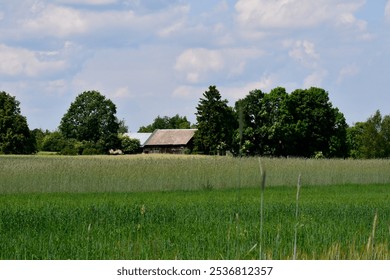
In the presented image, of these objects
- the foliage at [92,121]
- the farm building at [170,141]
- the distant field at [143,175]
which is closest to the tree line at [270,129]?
the foliage at [92,121]

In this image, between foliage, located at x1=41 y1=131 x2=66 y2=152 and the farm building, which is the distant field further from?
the farm building

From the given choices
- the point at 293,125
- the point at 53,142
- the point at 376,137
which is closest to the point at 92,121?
the point at 53,142

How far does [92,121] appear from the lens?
9512 cm

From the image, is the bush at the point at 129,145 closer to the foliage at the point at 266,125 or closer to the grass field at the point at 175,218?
the foliage at the point at 266,125

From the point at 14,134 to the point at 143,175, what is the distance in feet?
157

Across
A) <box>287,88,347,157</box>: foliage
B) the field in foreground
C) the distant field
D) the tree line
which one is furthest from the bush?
the field in foreground

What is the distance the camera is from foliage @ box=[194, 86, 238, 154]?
77.6m

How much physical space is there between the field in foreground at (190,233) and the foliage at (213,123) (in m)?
57.9

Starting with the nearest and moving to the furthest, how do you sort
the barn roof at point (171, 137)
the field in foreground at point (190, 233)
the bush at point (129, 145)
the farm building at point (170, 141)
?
the field in foreground at point (190, 233) < the bush at point (129, 145) < the farm building at point (170, 141) < the barn roof at point (171, 137)

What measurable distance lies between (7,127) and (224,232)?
68366mm

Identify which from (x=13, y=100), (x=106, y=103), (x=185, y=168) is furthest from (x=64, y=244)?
(x=106, y=103)

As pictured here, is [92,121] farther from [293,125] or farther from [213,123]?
[293,125]

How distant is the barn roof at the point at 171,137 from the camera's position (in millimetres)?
98375

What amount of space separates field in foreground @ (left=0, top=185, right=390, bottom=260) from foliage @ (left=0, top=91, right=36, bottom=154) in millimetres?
60217
